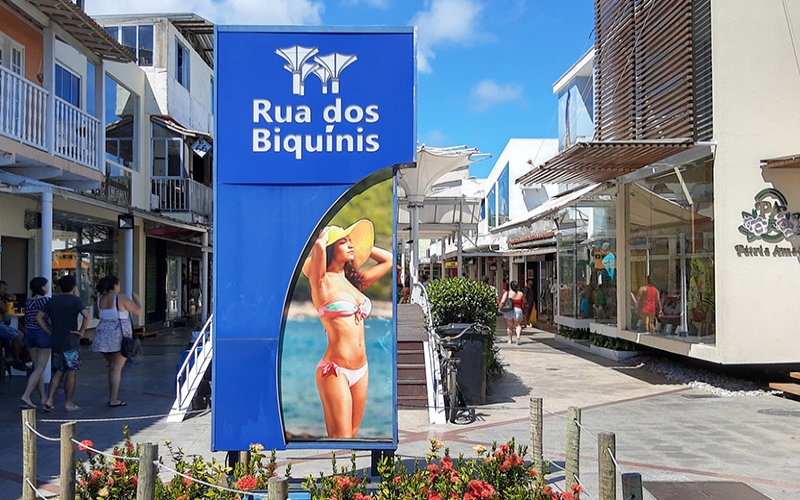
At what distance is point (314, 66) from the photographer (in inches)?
200

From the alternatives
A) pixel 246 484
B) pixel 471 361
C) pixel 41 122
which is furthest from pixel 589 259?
pixel 246 484

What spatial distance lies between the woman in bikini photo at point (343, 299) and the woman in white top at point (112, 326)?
5.03 metres

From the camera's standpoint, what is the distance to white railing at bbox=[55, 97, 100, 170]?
12250 millimetres

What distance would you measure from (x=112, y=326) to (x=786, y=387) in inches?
378

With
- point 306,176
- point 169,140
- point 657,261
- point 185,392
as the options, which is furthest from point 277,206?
point 169,140

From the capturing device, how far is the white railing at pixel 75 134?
1225cm

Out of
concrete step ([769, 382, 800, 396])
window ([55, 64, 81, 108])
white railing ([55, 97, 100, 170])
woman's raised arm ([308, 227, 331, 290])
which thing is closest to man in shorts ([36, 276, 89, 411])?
white railing ([55, 97, 100, 170])

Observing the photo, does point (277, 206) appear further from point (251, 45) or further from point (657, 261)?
point (657, 261)

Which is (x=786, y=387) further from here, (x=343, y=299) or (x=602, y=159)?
(x=343, y=299)

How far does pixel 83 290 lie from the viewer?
16.7 metres

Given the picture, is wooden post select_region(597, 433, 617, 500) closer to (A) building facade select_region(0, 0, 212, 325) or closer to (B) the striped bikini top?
(B) the striped bikini top

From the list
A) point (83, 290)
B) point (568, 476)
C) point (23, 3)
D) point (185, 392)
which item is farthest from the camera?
point (83, 290)

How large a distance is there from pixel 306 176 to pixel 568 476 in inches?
110

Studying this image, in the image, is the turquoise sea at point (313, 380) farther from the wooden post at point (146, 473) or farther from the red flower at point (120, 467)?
the wooden post at point (146, 473)
